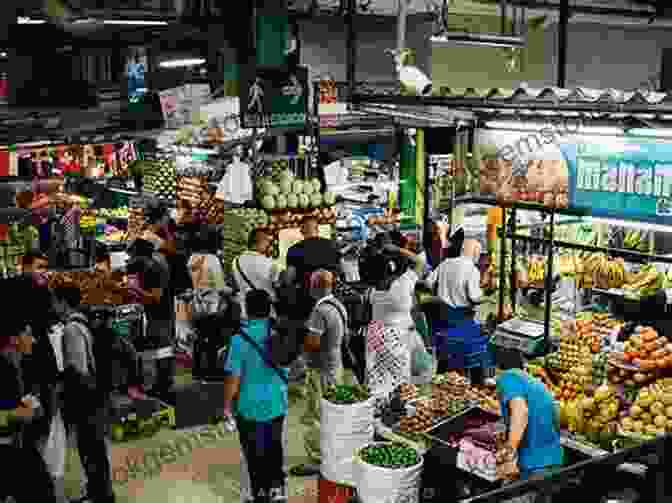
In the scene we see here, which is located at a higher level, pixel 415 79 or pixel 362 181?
pixel 415 79

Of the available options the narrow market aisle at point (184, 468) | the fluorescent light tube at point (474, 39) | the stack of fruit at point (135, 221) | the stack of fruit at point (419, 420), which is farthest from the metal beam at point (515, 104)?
the stack of fruit at point (135, 221)

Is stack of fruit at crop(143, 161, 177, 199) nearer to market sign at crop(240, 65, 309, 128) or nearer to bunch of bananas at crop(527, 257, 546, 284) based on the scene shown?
market sign at crop(240, 65, 309, 128)

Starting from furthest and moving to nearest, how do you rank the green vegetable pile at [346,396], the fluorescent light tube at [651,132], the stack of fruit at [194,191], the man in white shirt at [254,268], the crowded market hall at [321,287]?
the stack of fruit at [194,191] < the man in white shirt at [254,268] < the fluorescent light tube at [651,132] < the green vegetable pile at [346,396] < the crowded market hall at [321,287]

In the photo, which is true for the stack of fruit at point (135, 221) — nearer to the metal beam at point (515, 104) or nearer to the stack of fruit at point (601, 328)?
the metal beam at point (515, 104)

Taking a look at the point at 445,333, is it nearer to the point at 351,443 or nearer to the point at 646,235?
the point at 351,443

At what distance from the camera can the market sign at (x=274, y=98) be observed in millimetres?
9805

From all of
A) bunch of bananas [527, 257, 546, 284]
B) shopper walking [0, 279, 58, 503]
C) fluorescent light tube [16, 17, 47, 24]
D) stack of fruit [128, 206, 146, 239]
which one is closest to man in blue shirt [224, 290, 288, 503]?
shopper walking [0, 279, 58, 503]

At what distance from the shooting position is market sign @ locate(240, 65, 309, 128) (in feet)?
32.2

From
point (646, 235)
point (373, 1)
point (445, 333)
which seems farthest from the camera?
point (373, 1)

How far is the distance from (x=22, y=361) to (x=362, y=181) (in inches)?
448

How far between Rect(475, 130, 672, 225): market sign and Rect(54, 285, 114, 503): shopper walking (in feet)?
15.4

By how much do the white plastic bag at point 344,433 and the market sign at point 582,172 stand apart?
3393 millimetres

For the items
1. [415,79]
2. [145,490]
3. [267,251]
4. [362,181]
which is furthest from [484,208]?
[145,490]

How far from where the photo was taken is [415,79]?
27.0 feet
